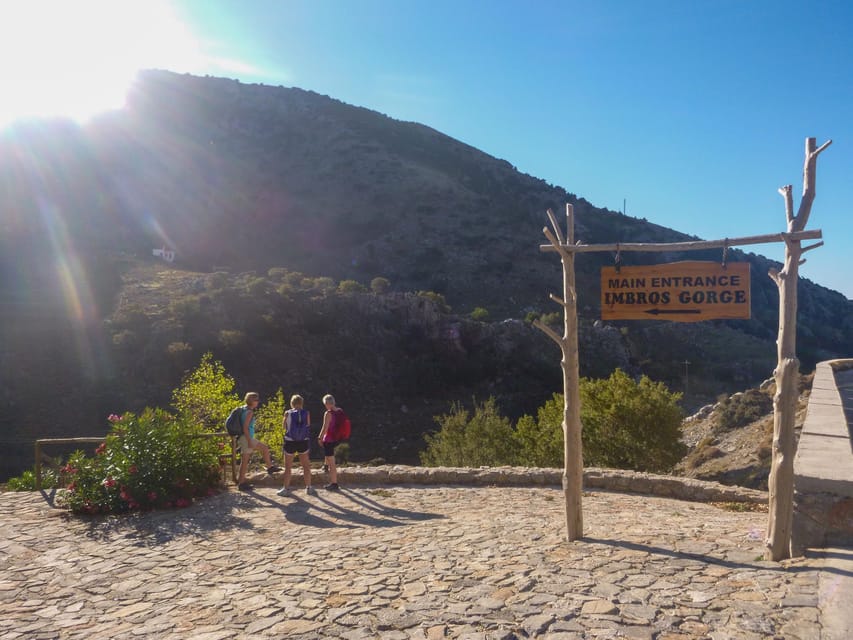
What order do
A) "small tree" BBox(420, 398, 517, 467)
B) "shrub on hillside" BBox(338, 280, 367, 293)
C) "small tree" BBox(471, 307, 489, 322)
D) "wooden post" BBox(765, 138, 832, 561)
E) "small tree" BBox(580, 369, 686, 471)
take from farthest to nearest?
"small tree" BBox(471, 307, 489, 322) → "shrub on hillside" BBox(338, 280, 367, 293) → "small tree" BBox(420, 398, 517, 467) → "small tree" BBox(580, 369, 686, 471) → "wooden post" BBox(765, 138, 832, 561)

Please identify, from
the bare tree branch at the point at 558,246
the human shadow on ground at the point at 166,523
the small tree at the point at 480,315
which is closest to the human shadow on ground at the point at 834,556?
the bare tree branch at the point at 558,246

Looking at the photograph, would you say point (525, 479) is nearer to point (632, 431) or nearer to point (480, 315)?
point (632, 431)

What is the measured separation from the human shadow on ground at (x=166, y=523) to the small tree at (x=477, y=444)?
11.8m

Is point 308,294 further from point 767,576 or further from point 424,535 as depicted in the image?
point 767,576

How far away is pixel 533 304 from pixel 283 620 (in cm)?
4673

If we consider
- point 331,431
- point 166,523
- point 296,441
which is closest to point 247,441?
point 296,441

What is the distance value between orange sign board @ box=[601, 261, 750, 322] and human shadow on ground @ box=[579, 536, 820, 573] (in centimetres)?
204

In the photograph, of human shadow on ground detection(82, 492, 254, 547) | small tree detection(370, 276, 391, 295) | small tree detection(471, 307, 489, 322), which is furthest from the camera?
small tree detection(370, 276, 391, 295)

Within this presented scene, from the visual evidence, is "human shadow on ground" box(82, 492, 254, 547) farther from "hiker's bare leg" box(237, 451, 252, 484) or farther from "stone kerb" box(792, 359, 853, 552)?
"stone kerb" box(792, 359, 853, 552)

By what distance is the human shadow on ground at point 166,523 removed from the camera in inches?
302

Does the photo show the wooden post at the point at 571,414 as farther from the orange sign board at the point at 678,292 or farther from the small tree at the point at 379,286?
the small tree at the point at 379,286

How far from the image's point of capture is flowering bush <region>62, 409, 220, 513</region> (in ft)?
28.6

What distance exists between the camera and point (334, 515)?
8312 mm

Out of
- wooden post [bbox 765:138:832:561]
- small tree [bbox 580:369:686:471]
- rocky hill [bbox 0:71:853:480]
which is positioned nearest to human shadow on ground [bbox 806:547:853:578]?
wooden post [bbox 765:138:832:561]
